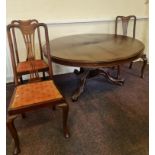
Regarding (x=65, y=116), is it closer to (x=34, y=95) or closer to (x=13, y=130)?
(x=34, y=95)

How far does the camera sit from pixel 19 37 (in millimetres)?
2795

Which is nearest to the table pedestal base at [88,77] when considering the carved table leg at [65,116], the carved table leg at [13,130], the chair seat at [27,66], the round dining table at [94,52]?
the round dining table at [94,52]

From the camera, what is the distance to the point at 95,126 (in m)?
1.98

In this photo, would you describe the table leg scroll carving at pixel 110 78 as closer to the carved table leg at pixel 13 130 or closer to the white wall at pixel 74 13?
the white wall at pixel 74 13

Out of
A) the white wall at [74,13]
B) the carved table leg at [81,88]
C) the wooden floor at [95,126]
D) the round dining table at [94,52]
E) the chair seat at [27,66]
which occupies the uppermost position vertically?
the white wall at [74,13]

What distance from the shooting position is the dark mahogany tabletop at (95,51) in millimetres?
1929

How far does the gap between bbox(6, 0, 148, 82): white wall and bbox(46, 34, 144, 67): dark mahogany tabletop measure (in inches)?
16.6

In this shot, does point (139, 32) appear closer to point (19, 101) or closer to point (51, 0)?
point (51, 0)

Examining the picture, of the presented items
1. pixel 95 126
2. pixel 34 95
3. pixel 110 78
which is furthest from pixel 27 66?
pixel 110 78

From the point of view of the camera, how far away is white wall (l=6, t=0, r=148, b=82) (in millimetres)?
2711

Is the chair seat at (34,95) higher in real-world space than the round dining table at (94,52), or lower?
lower

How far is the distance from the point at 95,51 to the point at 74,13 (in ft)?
3.68

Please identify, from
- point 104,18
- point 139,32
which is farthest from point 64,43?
point 139,32

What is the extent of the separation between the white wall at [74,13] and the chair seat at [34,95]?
1.13 meters
